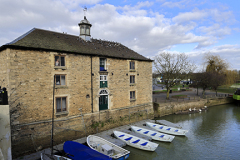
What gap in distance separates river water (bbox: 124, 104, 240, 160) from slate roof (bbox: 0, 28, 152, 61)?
38.1 ft

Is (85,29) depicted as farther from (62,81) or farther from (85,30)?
(62,81)

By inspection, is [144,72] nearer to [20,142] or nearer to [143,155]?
[143,155]

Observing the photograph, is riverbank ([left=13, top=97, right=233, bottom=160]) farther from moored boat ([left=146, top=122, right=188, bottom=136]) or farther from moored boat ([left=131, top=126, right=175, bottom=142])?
moored boat ([left=146, top=122, right=188, bottom=136])

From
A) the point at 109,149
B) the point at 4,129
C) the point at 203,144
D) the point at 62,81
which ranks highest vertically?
the point at 62,81

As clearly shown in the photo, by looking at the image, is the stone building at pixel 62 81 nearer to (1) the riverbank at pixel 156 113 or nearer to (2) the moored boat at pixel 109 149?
(1) the riverbank at pixel 156 113

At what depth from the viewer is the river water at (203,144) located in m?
13.5

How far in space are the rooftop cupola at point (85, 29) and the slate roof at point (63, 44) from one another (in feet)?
2.56

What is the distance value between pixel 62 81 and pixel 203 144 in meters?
16.6

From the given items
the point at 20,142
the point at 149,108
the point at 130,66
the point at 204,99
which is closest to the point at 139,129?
the point at 149,108

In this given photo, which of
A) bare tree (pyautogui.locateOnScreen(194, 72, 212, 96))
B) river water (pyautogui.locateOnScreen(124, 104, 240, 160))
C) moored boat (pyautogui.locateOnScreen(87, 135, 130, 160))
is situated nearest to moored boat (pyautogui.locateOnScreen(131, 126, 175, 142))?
river water (pyautogui.locateOnScreen(124, 104, 240, 160))

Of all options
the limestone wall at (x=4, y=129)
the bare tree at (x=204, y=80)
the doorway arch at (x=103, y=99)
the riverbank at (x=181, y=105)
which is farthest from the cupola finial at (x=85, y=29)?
the bare tree at (x=204, y=80)

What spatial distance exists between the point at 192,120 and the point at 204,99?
38.0ft

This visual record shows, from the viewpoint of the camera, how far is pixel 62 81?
14.9 meters

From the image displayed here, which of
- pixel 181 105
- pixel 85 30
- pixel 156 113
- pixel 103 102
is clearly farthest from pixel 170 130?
pixel 85 30
